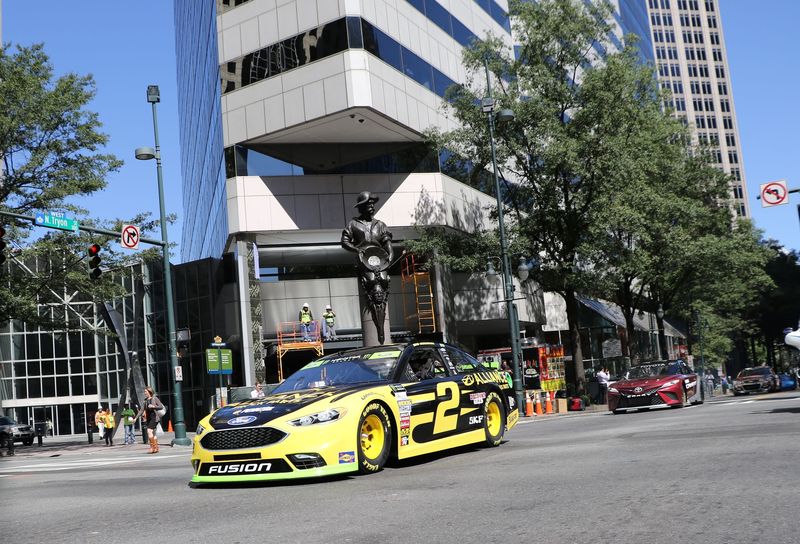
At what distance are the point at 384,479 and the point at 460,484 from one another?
3.51 ft

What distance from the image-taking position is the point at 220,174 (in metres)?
37.3

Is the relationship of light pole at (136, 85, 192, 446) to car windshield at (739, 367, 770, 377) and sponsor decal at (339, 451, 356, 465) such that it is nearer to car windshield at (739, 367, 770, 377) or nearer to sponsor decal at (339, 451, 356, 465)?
sponsor decal at (339, 451, 356, 465)

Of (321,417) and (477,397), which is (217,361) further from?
(321,417)

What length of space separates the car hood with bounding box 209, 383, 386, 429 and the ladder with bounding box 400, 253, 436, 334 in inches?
1147

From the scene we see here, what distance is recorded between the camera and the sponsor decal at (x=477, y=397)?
1131 centimetres

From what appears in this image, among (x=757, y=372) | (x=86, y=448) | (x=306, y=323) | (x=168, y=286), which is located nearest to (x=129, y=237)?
(x=168, y=286)

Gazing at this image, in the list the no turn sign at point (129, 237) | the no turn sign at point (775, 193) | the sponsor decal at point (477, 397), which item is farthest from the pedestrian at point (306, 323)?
the sponsor decal at point (477, 397)

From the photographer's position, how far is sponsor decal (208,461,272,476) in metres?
8.52

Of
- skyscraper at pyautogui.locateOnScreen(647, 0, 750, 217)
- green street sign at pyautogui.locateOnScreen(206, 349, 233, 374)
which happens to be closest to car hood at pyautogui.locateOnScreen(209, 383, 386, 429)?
green street sign at pyautogui.locateOnScreen(206, 349, 233, 374)

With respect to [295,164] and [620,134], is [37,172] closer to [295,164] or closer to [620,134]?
[295,164]

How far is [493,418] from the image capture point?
39.4 ft

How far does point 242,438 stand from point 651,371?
54.8 ft

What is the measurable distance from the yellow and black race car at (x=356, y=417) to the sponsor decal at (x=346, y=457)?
0.4 inches

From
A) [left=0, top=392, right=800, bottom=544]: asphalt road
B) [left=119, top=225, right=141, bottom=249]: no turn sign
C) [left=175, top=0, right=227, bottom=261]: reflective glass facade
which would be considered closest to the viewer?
[left=0, top=392, right=800, bottom=544]: asphalt road
